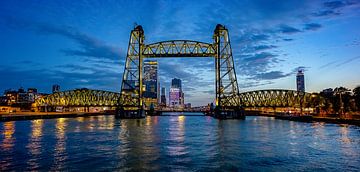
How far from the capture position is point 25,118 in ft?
338

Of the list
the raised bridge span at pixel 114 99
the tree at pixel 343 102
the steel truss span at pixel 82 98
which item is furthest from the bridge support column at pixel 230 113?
the steel truss span at pixel 82 98

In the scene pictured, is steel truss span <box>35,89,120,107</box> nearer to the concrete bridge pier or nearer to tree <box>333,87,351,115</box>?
the concrete bridge pier

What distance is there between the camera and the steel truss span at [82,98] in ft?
529

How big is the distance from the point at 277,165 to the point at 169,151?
10.2 metres

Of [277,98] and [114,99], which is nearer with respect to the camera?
[277,98]

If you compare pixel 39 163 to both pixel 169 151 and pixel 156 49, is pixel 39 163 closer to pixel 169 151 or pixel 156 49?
pixel 169 151

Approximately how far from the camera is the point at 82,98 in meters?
163

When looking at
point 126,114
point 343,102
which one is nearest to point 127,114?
point 126,114

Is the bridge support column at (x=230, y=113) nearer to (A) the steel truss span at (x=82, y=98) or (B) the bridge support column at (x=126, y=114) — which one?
(B) the bridge support column at (x=126, y=114)

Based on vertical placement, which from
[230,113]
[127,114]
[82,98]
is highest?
[82,98]

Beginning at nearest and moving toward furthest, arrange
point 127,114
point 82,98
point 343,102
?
point 343,102, point 127,114, point 82,98

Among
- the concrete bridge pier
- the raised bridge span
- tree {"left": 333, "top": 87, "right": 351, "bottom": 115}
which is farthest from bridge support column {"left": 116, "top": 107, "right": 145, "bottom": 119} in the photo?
tree {"left": 333, "top": 87, "right": 351, "bottom": 115}

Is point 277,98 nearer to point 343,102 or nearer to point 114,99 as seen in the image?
point 343,102

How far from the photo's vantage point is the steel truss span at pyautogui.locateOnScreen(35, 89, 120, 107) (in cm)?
16138
